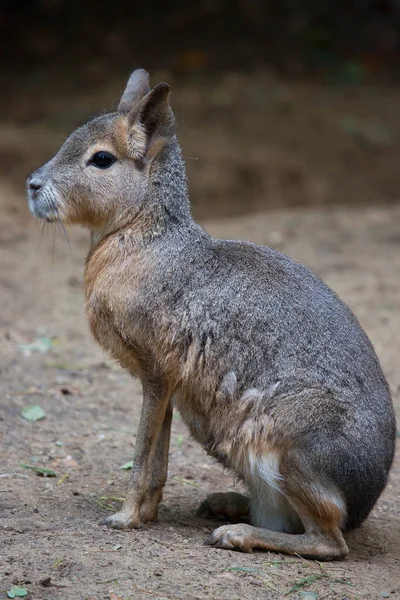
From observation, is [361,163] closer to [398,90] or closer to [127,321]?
[398,90]

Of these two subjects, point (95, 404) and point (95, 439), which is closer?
point (95, 439)

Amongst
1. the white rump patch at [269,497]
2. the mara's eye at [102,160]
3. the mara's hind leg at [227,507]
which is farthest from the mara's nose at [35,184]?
the mara's hind leg at [227,507]

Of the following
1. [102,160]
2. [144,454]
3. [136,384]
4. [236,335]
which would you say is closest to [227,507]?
[144,454]

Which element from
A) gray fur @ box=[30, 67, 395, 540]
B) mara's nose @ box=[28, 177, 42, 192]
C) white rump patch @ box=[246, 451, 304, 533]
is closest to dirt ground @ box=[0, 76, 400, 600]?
white rump patch @ box=[246, 451, 304, 533]

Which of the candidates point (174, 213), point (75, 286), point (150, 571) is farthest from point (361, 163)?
point (150, 571)

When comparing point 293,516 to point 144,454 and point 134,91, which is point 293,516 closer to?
point 144,454

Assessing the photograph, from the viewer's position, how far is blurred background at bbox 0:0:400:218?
38.4ft

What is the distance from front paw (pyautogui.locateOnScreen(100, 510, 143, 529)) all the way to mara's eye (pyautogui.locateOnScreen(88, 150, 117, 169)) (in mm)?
1533

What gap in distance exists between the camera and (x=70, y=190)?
4.23 meters

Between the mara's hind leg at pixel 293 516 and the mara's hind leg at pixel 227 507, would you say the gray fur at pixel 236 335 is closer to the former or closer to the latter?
the mara's hind leg at pixel 293 516

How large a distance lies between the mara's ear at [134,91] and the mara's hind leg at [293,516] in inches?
68.5

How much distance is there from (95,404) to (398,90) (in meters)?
9.57

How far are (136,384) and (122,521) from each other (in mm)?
2263

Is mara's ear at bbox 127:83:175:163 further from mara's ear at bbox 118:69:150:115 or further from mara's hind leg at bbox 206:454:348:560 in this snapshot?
mara's hind leg at bbox 206:454:348:560
